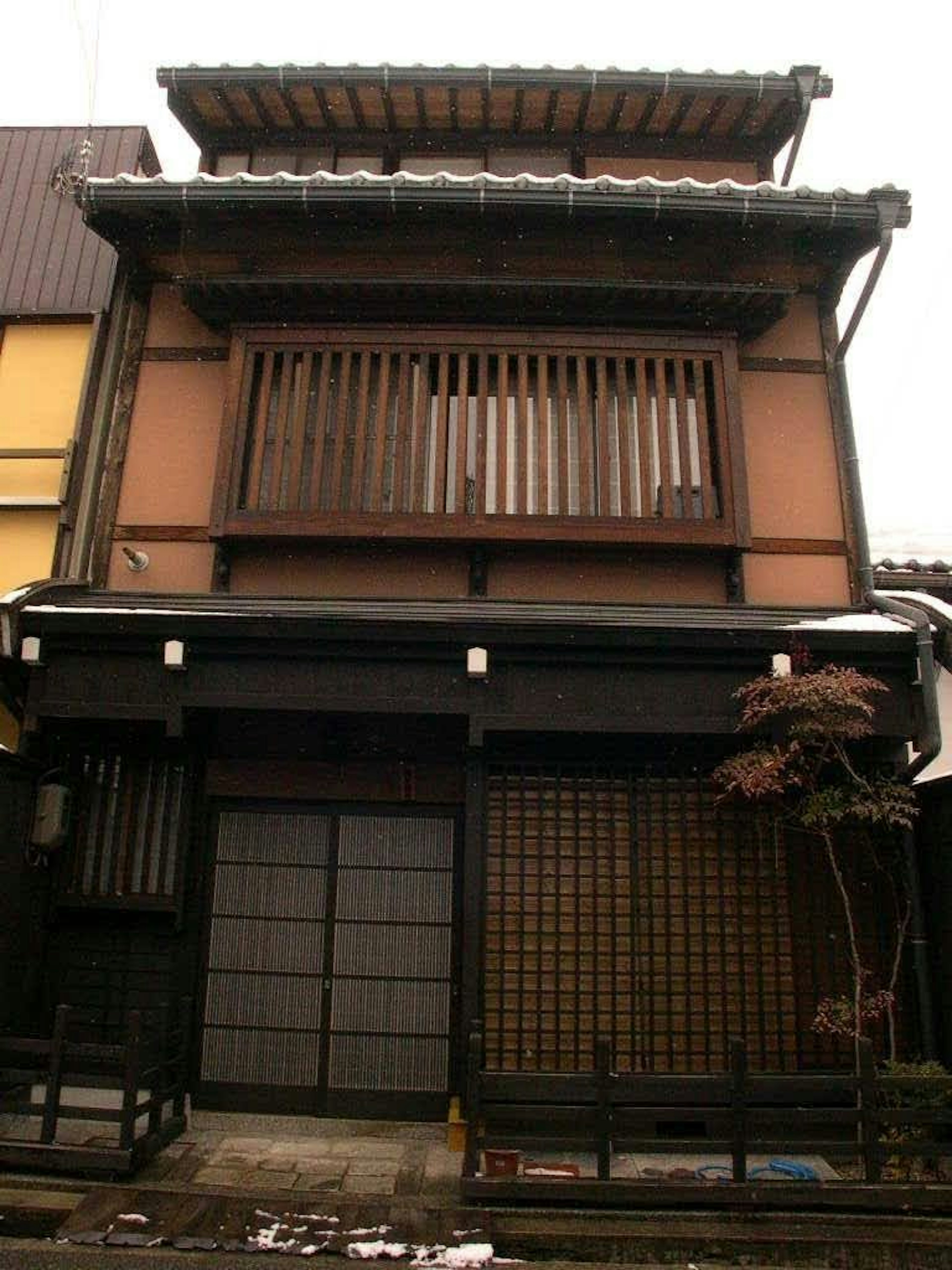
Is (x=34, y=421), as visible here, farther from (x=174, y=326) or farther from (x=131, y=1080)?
(x=131, y=1080)

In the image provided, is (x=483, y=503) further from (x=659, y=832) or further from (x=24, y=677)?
(x=24, y=677)

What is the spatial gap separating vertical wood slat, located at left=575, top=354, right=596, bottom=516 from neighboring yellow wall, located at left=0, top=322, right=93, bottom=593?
5.31m

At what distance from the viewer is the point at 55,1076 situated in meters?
6.09

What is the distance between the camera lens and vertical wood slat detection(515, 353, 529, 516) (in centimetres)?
830

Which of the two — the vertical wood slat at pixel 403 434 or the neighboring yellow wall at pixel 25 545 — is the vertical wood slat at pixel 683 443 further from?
the neighboring yellow wall at pixel 25 545

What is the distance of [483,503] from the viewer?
8.27 meters

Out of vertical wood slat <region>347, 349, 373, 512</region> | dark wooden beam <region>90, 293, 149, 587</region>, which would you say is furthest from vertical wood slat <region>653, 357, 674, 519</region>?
dark wooden beam <region>90, 293, 149, 587</region>

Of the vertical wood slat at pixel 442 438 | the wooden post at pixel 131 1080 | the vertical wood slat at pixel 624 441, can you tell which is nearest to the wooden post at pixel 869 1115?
the vertical wood slat at pixel 624 441

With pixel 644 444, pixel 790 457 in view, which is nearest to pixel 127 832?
pixel 644 444

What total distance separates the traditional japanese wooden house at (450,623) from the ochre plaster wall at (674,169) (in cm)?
81

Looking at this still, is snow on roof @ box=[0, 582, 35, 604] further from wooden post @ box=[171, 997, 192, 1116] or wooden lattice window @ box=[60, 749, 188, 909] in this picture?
wooden post @ box=[171, 997, 192, 1116]

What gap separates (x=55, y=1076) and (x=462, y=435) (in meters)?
6.36

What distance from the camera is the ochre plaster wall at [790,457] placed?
855 centimetres

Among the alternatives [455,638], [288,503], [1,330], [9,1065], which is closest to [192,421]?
[288,503]
